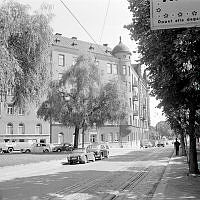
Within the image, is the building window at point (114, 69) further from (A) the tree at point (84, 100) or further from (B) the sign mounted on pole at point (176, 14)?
(B) the sign mounted on pole at point (176, 14)

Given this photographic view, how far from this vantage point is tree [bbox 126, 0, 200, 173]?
10499 millimetres

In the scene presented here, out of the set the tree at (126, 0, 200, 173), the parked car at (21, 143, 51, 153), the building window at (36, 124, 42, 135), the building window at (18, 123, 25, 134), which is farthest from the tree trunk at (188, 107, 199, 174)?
the building window at (36, 124, 42, 135)

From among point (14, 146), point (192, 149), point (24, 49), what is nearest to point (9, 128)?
point (14, 146)

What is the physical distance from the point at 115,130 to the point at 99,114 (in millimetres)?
31918

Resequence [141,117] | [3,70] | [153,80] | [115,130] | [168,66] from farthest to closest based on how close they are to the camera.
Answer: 1. [141,117]
2. [115,130]
3. [3,70]
4. [153,80]
5. [168,66]

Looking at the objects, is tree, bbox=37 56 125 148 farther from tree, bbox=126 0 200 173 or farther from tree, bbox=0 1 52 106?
tree, bbox=126 0 200 173

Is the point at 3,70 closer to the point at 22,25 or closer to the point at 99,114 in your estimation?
the point at 22,25

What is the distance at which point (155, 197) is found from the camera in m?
10.5

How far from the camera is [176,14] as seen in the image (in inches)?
308

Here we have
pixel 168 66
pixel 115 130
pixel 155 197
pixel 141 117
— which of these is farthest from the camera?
pixel 141 117

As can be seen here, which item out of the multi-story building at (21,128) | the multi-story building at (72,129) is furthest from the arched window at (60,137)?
the multi-story building at (21,128)

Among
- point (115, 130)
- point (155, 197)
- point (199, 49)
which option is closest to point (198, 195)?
point (155, 197)

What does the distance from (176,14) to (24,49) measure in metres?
16.4

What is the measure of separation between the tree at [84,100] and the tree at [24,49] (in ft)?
56.2
